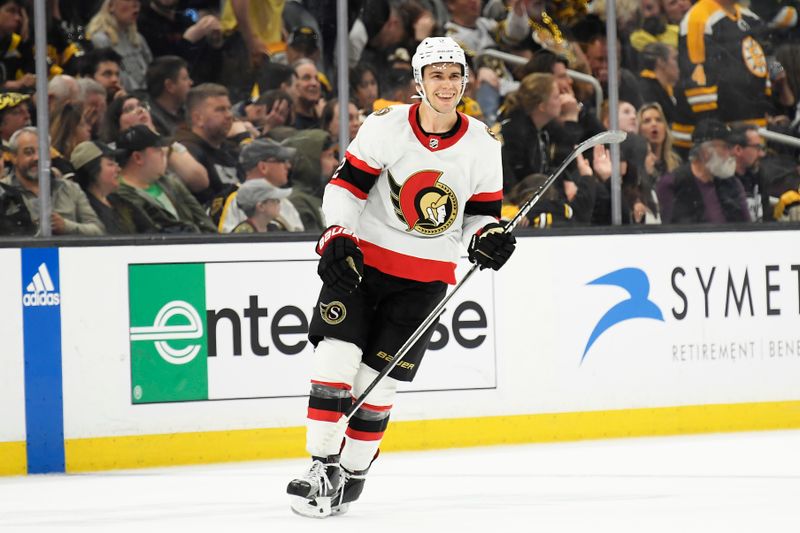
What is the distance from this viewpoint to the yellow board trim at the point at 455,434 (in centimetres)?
440

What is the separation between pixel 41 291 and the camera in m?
4.34

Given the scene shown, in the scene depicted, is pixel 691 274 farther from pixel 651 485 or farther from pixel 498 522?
pixel 498 522

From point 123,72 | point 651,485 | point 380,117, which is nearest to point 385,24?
point 123,72

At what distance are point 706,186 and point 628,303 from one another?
0.80 meters

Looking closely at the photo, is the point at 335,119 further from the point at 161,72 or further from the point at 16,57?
the point at 16,57

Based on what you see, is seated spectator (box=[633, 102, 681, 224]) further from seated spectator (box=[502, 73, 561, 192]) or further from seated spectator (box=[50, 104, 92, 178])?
seated spectator (box=[50, 104, 92, 178])

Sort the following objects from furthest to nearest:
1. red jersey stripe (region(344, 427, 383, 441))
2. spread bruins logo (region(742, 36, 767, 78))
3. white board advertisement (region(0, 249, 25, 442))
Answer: spread bruins logo (region(742, 36, 767, 78)) < white board advertisement (region(0, 249, 25, 442)) < red jersey stripe (region(344, 427, 383, 441))

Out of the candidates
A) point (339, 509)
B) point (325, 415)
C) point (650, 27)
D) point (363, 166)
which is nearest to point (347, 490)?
point (339, 509)

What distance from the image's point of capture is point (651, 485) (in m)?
3.81

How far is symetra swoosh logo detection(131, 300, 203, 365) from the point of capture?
14.6ft

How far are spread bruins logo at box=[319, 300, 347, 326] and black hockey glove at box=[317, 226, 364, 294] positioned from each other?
89 millimetres

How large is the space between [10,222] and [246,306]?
91 centimetres

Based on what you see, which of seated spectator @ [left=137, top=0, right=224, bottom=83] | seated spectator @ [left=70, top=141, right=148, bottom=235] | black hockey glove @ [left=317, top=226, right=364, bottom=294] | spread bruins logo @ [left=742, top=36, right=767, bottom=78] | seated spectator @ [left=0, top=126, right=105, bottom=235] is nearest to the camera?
black hockey glove @ [left=317, top=226, right=364, bottom=294]

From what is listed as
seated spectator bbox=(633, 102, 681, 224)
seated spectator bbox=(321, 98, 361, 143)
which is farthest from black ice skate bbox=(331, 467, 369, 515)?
seated spectator bbox=(633, 102, 681, 224)
